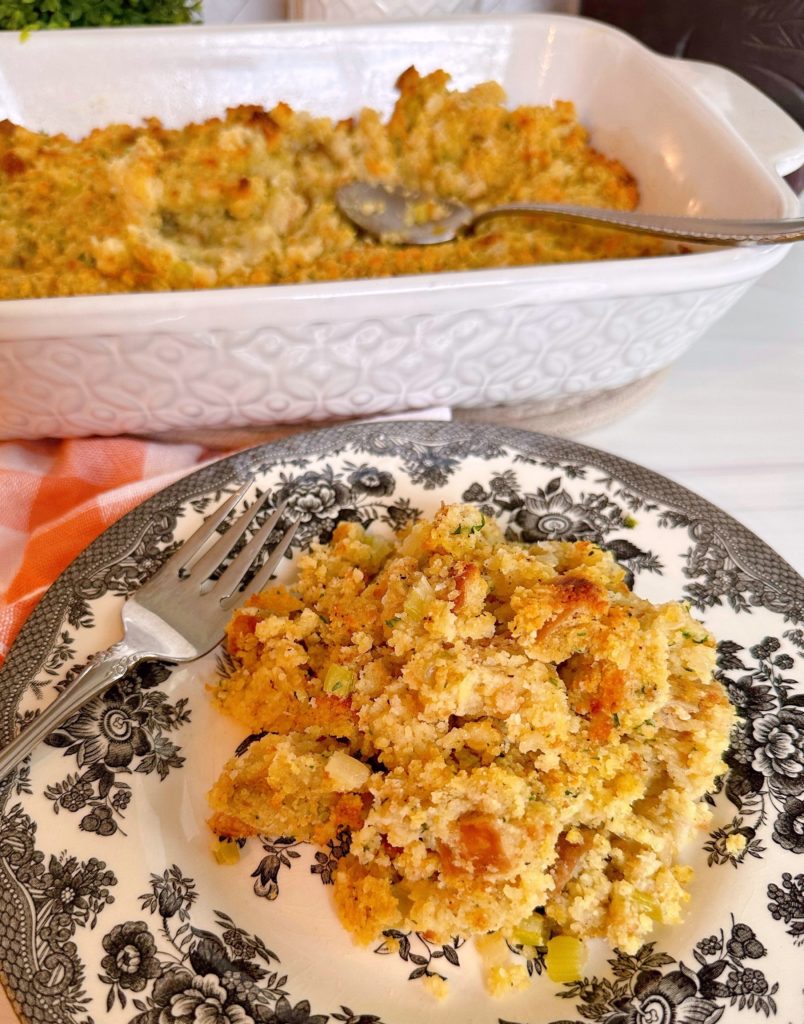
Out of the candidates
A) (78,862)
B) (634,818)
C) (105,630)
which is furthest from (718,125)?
(78,862)

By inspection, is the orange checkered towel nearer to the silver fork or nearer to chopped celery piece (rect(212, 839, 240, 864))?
the silver fork

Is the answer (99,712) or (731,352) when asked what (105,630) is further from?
(731,352)

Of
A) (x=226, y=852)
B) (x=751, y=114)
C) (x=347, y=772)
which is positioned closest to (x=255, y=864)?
(x=226, y=852)

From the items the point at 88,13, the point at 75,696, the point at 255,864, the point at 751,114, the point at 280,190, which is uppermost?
the point at 751,114

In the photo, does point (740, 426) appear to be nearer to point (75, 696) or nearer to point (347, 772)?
point (347, 772)

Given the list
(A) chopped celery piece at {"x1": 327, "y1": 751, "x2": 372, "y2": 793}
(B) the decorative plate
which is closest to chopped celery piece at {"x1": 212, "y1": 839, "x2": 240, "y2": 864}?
(B) the decorative plate

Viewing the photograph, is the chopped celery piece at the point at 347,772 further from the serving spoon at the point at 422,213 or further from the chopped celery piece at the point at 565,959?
the serving spoon at the point at 422,213
